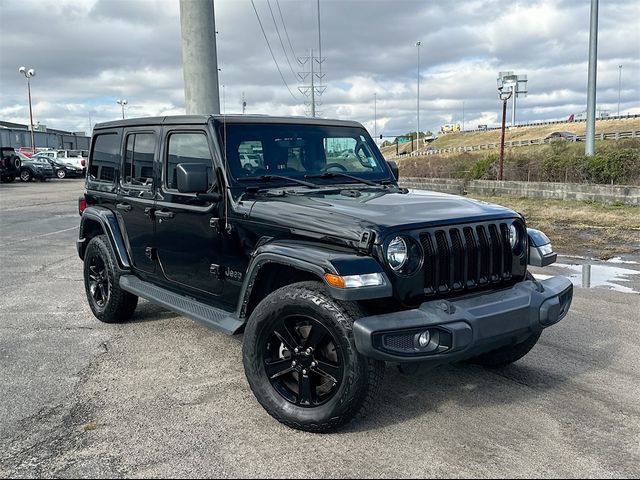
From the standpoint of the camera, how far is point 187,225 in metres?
4.60

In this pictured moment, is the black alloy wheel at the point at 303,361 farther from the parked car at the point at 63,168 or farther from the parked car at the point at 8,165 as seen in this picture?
the parked car at the point at 63,168

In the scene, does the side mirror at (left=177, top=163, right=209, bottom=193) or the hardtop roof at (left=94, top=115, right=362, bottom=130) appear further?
the hardtop roof at (left=94, top=115, right=362, bottom=130)

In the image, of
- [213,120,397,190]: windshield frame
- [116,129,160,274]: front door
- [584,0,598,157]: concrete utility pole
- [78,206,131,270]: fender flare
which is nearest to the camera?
[213,120,397,190]: windshield frame

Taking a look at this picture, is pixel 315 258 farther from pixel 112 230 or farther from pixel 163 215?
pixel 112 230

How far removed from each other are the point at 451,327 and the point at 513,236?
1129 mm

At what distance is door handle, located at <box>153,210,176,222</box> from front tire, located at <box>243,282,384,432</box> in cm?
146

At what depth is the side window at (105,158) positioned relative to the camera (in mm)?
5695

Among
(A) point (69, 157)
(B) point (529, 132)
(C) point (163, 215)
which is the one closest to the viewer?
(C) point (163, 215)

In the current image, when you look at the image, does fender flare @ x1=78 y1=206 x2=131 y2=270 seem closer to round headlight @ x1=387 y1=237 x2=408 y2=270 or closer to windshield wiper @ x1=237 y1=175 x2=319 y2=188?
windshield wiper @ x1=237 y1=175 x2=319 y2=188

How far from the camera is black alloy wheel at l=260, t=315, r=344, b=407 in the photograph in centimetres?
344

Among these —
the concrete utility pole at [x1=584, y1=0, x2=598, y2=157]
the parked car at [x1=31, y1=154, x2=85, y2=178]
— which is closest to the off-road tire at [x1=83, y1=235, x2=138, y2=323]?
the concrete utility pole at [x1=584, y1=0, x2=598, y2=157]

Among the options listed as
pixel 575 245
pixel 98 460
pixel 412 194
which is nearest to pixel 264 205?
pixel 412 194

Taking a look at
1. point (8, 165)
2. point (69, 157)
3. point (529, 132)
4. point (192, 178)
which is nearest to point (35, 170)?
point (8, 165)

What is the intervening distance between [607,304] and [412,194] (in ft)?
10.9
